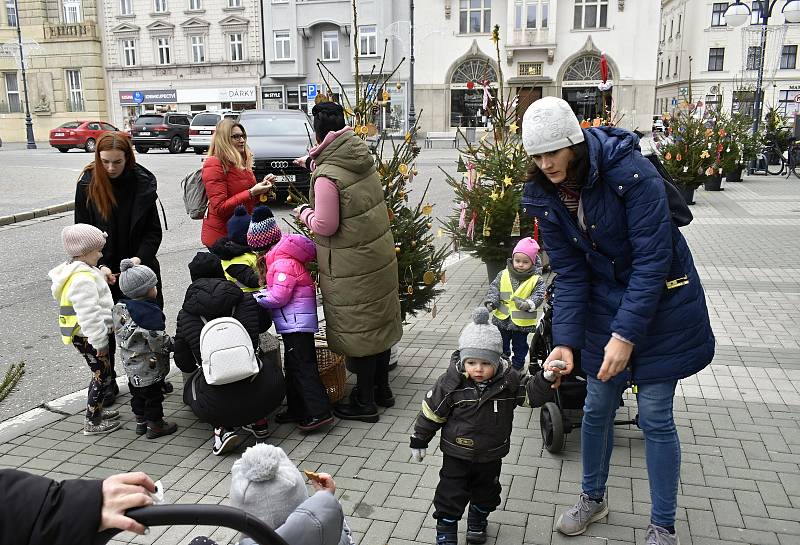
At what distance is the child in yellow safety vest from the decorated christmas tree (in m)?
1.96

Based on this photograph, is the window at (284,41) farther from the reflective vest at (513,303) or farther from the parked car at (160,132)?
the reflective vest at (513,303)

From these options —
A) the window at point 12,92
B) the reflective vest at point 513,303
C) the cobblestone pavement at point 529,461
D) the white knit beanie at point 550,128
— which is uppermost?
the window at point 12,92

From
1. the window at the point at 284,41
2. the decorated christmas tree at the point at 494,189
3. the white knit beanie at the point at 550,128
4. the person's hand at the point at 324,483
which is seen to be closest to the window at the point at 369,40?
the window at the point at 284,41

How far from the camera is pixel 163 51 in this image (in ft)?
156

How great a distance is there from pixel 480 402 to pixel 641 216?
1.08 m

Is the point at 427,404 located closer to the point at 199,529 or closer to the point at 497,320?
the point at 199,529

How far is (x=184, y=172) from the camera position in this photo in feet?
71.7

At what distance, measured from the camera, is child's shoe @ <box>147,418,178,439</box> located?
446cm

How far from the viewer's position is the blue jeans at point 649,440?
9.97ft

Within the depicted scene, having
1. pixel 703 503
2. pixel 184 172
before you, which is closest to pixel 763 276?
pixel 703 503

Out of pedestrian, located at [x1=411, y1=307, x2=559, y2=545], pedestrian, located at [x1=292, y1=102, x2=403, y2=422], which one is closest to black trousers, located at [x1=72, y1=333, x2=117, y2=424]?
pedestrian, located at [x1=292, y1=102, x2=403, y2=422]

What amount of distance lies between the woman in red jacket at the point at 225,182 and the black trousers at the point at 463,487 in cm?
286

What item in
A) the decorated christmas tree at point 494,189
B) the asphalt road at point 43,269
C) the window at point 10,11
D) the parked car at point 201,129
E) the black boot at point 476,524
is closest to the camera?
the black boot at point 476,524

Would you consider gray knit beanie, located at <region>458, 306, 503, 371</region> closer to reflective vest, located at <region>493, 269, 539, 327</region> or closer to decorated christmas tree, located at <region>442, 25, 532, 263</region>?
reflective vest, located at <region>493, 269, 539, 327</region>
